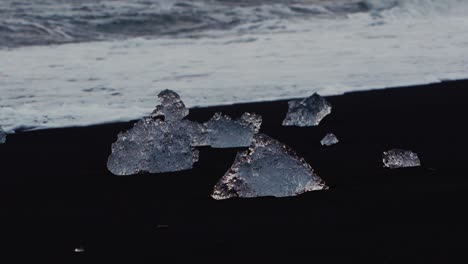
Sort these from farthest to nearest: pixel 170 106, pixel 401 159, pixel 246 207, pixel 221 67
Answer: pixel 221 67
pixel 170 106
pixel 401 159
pixel 246 207

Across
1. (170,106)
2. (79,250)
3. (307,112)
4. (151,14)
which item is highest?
(151,14)

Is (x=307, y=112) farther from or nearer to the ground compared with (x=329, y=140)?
farther from the ground

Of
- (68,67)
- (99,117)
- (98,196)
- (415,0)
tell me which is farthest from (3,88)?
(415,0)

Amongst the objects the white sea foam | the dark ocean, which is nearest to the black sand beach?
the white sea foam

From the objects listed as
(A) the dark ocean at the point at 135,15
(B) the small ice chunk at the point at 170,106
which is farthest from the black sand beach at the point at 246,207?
(A) the dark ocean at the point at 135,15

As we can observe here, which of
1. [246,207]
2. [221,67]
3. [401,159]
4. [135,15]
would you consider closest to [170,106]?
[401,159]

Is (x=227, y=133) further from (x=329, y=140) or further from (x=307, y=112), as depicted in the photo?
(x=307, y=112)

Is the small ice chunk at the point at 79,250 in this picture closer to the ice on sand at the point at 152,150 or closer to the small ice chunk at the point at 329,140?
the ice on sand at the point at 152,150
